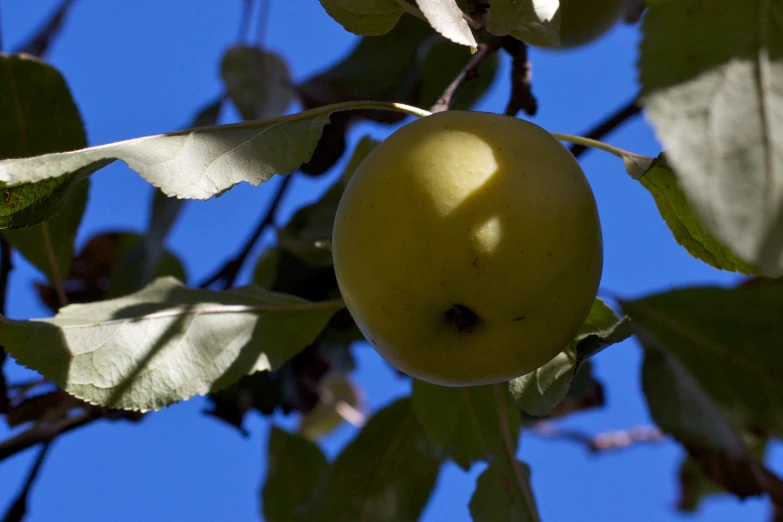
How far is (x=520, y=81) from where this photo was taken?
1323 millimetres

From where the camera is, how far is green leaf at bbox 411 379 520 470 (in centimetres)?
136

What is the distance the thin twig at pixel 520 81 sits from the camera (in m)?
1.32

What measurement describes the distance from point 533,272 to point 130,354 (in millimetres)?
660

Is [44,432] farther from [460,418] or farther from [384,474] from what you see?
[460,418]

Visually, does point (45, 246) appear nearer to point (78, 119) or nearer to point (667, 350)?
point (78, 119)

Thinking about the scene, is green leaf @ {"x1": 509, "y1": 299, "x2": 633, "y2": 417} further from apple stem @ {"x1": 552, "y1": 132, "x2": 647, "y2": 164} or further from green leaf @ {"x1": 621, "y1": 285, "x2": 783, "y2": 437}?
green leaf @ {"x1": 621, "y1": 285, "x2": 783, "y2": 437}

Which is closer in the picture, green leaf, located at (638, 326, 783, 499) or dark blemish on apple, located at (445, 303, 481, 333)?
dark blemish on apple, located at (445, 303, 481, 333)

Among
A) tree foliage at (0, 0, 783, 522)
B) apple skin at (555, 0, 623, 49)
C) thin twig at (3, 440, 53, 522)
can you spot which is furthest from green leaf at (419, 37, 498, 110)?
thin twig at (3, 440, 53, 522)

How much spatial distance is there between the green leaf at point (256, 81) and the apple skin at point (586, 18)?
2.69 ft

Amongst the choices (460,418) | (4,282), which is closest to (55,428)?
(4,282)

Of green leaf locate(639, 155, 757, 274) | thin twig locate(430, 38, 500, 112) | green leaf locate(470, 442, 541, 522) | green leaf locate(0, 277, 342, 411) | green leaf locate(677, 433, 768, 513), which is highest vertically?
thin twig locate(430, 38, 500, 112)

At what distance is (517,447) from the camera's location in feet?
4.26

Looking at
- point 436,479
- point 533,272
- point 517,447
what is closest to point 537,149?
point 533,272

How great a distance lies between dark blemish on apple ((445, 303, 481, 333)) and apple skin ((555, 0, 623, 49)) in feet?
3.10
